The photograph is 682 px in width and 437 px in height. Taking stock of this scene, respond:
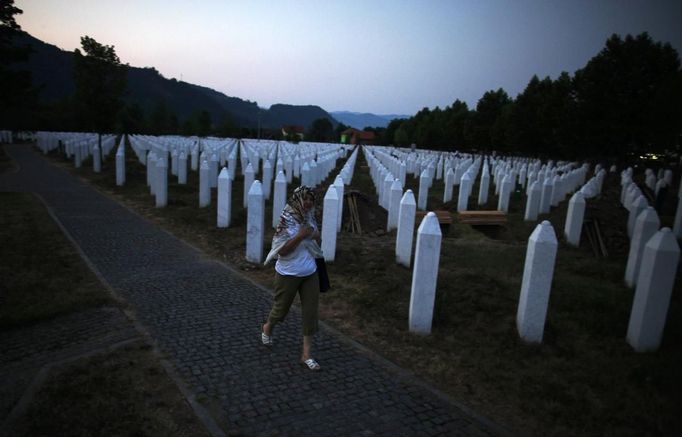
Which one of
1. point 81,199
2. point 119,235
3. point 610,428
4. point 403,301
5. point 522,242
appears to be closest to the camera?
point 610,428

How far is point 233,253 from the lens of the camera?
8.02 meters

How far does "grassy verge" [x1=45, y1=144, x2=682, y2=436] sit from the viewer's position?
11.5 feet

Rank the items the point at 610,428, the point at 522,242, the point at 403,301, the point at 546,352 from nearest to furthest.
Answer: the point at 610,428 < the point at 546,352 < the point at 403,301 < the point at 522,242

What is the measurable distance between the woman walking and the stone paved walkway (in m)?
0.39

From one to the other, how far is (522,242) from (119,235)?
8860mm

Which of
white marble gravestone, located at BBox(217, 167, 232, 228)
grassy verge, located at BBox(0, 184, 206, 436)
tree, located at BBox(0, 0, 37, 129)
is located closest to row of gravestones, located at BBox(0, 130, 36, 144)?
tree, located at BBox(0, 0, 37, 129)

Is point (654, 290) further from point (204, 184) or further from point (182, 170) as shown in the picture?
point (182, 170)

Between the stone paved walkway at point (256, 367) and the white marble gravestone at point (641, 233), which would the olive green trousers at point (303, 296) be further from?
the white marble gravestone at point (641, 233)

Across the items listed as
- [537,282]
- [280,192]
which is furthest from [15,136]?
[537,282]

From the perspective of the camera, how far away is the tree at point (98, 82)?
23.1 m

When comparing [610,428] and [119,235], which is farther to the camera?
[119,235]

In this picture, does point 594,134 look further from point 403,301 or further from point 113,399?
point 113,399

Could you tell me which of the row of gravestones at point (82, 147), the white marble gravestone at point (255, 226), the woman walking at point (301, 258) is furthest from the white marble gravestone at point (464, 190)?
the row of gravestones at point (82, 147)

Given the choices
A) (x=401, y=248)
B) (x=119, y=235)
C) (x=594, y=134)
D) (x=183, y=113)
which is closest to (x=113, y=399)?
(x=401, y=248)
